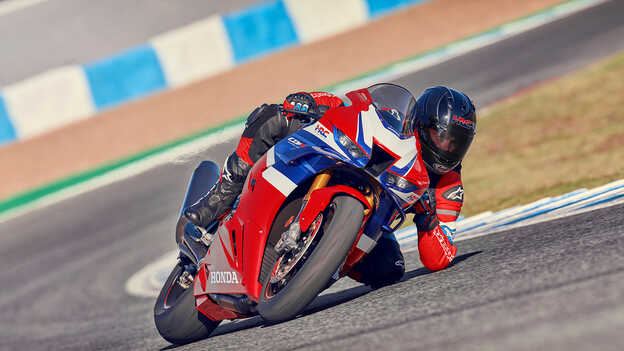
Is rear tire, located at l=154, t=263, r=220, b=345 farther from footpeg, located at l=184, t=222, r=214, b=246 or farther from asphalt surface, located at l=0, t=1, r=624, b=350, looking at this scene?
footpeg, located at l=184, t=222, r=214, b=246

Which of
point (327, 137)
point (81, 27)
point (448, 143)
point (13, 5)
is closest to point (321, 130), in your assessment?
point (327, 137)

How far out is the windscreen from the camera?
12.9 ft

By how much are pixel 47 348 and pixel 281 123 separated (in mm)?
2691

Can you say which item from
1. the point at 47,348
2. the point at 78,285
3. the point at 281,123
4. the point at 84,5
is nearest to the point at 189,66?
the point at 84,5

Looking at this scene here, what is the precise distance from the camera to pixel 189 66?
44.5 feet

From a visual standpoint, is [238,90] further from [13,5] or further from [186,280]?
[186,280]

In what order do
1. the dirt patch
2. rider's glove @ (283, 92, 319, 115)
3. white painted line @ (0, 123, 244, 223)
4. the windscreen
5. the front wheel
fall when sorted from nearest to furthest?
1. the front wheel
2. the windscreen
3. rider's glove @ (283, 92, 319, 115)
4. white painted line @ (0, 123, 244, 223)
5. the dirt patch

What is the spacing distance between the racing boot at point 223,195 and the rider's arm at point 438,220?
1052 millimetres

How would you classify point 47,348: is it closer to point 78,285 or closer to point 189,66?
point 78,285

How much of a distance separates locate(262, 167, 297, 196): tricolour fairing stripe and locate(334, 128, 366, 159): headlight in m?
0.32

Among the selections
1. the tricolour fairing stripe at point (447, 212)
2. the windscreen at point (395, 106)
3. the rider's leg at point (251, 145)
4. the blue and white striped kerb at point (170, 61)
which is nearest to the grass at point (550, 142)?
the tricolour fairing stripe at point (447, 212)

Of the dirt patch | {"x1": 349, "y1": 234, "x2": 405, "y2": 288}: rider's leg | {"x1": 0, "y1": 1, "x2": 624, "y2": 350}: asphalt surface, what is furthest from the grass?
the dirt patch

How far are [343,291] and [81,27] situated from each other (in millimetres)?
9601

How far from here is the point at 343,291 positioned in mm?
5152
